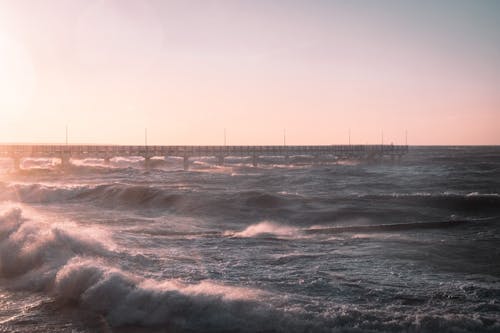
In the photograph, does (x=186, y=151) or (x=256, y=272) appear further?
(x=186, y=151)

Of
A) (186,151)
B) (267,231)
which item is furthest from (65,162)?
(267,231)

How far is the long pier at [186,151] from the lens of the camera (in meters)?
61.8

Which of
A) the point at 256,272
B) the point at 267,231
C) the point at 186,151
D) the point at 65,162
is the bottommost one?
the point at 267,231

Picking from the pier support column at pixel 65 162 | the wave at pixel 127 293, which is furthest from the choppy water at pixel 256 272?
the pier support column at pixel 65 162

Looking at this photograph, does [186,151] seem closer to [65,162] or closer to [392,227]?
[65,162]

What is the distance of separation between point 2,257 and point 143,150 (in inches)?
2135

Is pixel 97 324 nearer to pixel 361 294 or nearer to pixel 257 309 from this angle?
pixel 257 309

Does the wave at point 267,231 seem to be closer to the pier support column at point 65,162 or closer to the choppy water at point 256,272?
the choppy water at point 256,272

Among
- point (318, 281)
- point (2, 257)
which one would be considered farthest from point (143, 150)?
point (318, 281)

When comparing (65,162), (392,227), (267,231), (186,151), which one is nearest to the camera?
(267,231)

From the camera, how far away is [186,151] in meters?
67.7

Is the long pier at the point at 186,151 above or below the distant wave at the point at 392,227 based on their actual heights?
above

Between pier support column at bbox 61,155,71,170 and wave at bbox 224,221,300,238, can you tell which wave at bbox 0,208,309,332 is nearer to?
wave at bbox 224,221,300,238

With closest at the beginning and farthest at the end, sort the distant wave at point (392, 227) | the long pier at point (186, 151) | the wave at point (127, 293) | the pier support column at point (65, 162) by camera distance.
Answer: the wave at point (127, 293) < the distant wave at point (392, 227) < the pier support column at point (65, 162) < the long pier at point (186, 151)
